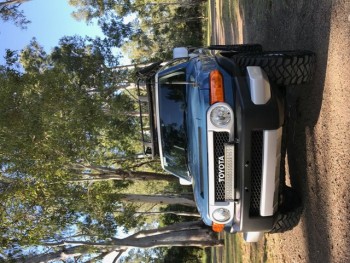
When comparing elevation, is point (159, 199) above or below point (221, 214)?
below

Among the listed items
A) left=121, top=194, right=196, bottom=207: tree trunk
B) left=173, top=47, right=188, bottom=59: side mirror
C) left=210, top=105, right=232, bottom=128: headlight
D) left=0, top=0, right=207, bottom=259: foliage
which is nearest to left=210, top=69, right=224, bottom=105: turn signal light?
left=210, top=105, right=232, bottom=128: headlight

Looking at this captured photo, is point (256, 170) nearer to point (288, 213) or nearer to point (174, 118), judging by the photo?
point (288, 213)

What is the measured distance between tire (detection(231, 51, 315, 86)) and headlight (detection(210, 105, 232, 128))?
97 cm

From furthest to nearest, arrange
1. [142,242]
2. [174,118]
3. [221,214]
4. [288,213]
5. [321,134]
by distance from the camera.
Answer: [142,242] < [174,118] < [288,213] < [321,134] < [221,214]

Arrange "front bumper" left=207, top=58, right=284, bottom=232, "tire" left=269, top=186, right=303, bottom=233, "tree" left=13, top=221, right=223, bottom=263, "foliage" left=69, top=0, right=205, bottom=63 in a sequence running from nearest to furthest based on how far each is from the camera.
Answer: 1. "front bumper" left=207, top=58, right=284, bottom=232
2. "tire" left=269, top=186, right=303, bottom=233
3. "tree" left=13, top=221, right=223, bottom=263
4. "foliage" left=69, top=0, right=205, bottom=63

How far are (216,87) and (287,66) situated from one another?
113 cm

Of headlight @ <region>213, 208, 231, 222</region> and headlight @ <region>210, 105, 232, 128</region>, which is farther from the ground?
headlight @ <region>210, 105, 232, 128</region>

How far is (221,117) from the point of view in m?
5.10

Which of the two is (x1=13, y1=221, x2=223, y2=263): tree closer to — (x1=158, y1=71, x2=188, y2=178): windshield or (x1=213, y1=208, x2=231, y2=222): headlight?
(x1=158, y1=71, x2=188, y2=178): windshield

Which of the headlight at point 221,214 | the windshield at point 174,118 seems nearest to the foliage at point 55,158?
the windshield at point 174,118

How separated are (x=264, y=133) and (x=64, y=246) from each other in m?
9.52

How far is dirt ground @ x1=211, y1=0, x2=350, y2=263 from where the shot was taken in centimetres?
511

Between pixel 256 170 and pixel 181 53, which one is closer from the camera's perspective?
pixel 256 170

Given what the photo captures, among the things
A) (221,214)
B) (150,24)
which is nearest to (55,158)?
(221,214)
